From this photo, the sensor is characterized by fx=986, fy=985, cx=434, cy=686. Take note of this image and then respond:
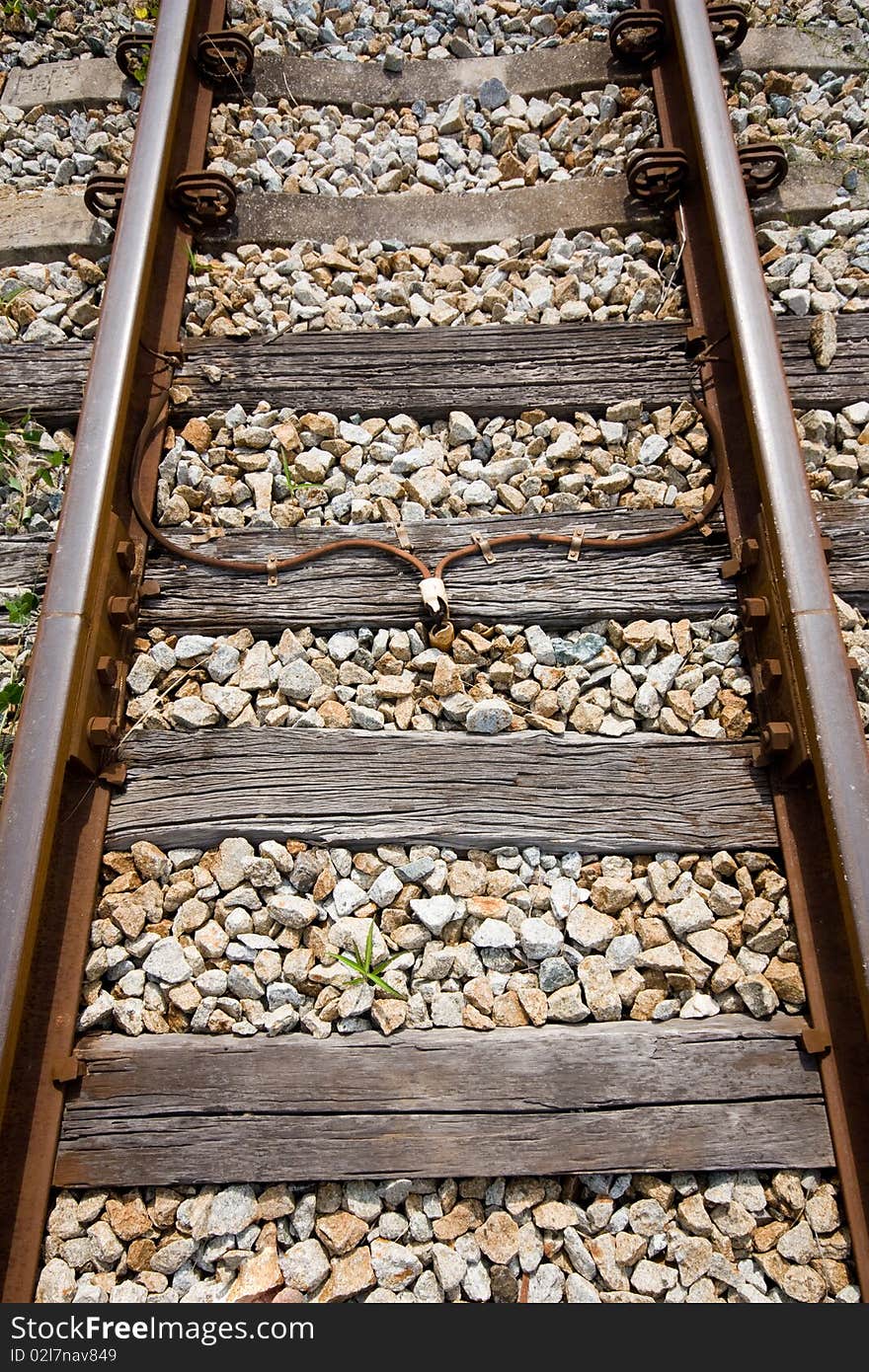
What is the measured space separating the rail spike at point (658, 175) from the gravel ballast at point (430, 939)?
231 cm

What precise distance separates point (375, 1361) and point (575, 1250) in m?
0.40

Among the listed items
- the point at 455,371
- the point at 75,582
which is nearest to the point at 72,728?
the point at 75,582

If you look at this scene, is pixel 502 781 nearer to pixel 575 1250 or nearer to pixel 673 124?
pixel 575 1250

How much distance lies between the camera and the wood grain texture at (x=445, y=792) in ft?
7.29

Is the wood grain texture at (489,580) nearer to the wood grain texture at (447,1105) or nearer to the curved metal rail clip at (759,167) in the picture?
the wood grain texture at (447,1105)

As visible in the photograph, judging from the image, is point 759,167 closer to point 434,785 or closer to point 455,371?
point 455,371

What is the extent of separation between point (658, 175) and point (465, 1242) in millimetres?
3167

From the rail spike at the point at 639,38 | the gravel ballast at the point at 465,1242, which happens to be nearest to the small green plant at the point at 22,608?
the gravel ballast at the point at 465,1242

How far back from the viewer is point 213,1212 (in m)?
1.87

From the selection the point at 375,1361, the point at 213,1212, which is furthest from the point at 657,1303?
the point at 213,1212

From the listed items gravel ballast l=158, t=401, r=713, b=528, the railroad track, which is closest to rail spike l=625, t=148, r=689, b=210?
the railroad track

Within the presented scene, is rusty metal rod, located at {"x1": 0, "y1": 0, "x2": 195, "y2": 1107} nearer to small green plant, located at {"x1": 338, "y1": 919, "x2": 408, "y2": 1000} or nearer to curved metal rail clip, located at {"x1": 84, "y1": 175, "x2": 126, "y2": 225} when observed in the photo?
curved metal rail clip, located at {"x1": 84, "y1": 175, "x2": 126, "y2": 225}

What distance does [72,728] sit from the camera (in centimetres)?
218

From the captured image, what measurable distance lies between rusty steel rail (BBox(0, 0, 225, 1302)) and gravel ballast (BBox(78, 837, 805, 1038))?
88 millimetres
